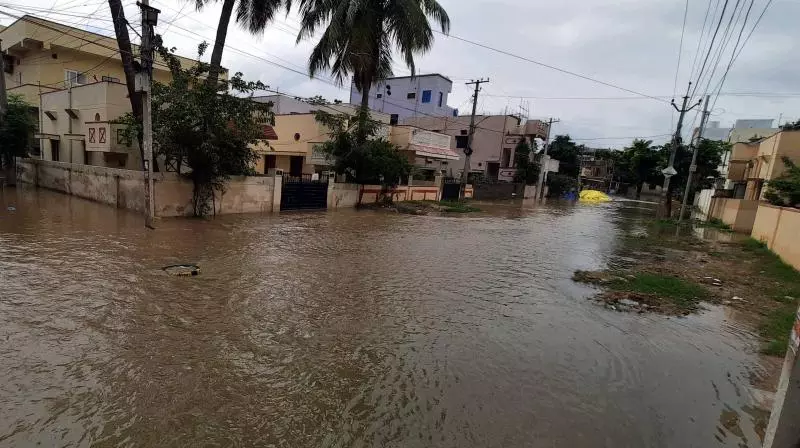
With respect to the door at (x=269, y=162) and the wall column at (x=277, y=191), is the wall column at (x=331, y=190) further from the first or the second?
the door at (x=269, y=162)

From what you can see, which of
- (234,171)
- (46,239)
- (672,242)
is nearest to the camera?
(46,239)

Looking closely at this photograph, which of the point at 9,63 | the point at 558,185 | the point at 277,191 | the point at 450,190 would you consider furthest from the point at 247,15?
the point at 558,185

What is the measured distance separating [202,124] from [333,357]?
1043 cm

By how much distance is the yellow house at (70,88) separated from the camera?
1584 centimetres

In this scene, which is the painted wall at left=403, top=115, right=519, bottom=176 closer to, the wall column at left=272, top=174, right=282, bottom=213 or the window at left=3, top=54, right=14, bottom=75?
the wall column at left=272, top=174, right=282, bottom=213

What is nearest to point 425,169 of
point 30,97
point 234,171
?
point 234,171

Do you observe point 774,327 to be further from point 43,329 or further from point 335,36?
point 335,36

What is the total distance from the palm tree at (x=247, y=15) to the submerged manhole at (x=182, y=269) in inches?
419

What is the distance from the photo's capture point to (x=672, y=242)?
1556cm

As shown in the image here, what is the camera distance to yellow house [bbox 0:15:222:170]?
15844 millimetres

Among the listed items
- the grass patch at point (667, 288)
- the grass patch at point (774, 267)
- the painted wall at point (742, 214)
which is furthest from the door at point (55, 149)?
the painted wall at point (742, 214)

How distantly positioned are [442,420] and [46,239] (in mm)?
10044

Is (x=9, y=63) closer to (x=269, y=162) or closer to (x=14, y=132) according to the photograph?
(x=14, y=132)

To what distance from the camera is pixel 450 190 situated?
29656 mm
